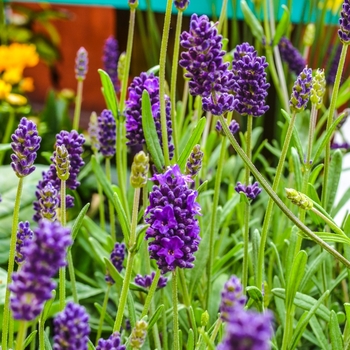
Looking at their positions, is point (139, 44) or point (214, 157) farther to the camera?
point (139, 44)

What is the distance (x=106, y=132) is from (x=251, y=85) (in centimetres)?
22

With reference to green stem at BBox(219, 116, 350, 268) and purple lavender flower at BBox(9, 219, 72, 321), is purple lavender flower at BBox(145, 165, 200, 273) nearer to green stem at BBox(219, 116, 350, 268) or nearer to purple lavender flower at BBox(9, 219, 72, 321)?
green stem at BBox(219, 116, 350, 268)

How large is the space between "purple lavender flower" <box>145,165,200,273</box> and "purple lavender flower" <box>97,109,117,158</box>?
0.25 metres

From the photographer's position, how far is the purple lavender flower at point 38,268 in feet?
0.72

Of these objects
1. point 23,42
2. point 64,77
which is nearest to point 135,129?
point 23,42

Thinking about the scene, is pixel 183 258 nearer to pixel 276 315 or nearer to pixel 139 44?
pixel 276 315

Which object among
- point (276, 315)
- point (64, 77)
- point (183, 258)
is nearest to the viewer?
point (183, 258)

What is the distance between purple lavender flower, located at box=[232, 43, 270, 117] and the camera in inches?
17.8

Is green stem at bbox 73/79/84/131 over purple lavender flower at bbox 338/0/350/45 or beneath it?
beneath

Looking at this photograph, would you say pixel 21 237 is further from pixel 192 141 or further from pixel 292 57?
pixel 292 57

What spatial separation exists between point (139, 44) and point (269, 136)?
1.70 ft

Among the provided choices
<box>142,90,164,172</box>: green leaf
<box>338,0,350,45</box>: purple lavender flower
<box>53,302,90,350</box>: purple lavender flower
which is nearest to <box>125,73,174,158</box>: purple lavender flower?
<box>142,90,164,172</box>: green leaf

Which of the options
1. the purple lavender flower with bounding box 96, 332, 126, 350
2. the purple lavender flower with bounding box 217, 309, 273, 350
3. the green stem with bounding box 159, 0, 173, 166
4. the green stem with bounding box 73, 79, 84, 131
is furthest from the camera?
the green stem with bounding box 73, 79, 84, 131

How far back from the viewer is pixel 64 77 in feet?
8.46
